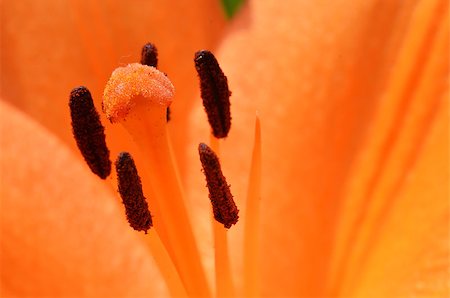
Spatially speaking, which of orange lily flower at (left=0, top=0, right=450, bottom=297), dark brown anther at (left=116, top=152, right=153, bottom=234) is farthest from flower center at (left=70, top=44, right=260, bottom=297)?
orange lily flower at (left=0, top=0, right=450, bottom=297)

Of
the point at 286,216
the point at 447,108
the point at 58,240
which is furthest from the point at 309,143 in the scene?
the point at 58,240

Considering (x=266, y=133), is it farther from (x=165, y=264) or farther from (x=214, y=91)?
(x=165, y=264)

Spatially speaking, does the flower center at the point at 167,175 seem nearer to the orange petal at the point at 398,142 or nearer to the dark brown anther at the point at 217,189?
the dark brown anther at the point at 217,189

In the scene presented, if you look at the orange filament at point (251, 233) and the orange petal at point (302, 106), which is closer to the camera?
the orange filament at point (251, 233)

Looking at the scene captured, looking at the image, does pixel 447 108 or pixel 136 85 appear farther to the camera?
pixel 447 108

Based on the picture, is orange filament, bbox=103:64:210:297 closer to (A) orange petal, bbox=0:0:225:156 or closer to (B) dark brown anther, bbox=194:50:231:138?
(B) dark brown anther, bbox=194:50:231:138

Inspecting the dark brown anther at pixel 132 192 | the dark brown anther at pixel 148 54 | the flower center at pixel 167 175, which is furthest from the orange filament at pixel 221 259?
the dark brown anther at pixel 148 54

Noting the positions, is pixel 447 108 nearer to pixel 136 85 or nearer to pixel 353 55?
pixel 353 55
